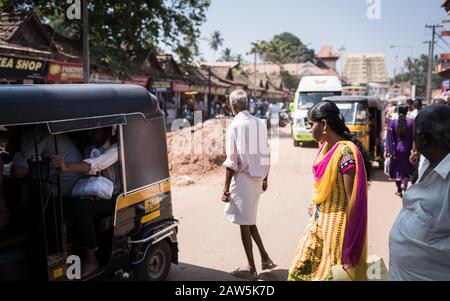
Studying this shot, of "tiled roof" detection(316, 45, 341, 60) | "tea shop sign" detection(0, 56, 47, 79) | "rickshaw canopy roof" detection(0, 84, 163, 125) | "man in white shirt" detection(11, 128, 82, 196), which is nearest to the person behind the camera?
"rickshaw canopy roof" detection(0, 84, 163, 125)

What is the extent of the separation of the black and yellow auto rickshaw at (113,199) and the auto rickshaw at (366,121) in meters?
8.33

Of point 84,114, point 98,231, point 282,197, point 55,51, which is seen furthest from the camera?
point 55,51

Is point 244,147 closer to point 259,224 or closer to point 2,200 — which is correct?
point 2,200

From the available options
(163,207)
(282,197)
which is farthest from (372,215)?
(163,207)

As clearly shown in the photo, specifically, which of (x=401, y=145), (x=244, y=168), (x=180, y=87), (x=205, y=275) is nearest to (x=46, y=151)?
(x=244, y=168)

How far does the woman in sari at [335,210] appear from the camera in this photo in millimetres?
2662

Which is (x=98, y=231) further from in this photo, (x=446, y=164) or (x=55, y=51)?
(x=55, y=51)

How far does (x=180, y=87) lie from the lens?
2677cm

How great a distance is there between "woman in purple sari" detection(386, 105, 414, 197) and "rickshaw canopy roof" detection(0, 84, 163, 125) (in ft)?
17.6

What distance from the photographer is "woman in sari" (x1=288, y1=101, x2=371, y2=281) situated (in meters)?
2.66

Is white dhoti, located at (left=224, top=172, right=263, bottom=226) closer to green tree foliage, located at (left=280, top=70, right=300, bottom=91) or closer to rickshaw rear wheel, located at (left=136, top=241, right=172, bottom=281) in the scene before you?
rickshaw rear wheel, located at (left=136, top=241, right=172, bottom=281)

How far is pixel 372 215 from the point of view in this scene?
6.86 metres

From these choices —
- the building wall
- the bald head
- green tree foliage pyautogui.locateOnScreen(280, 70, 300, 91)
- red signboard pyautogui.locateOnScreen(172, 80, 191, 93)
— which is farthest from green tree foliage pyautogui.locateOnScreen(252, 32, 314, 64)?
the bald head
